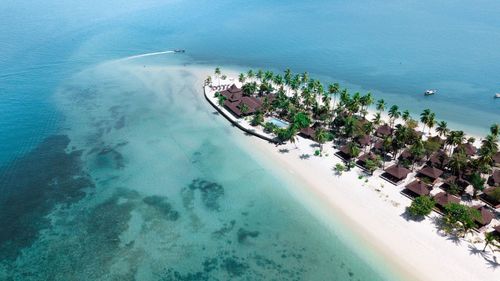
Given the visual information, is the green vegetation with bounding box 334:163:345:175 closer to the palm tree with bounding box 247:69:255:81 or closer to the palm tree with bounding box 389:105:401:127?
the palm tree with bounding box 389:105:401:127

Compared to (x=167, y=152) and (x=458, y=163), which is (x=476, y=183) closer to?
(x=458, y=163)

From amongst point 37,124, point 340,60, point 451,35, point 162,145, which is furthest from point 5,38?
point 451,35

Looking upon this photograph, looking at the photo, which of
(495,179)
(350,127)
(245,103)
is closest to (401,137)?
(350,127)

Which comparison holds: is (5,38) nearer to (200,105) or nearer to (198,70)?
(198,70)

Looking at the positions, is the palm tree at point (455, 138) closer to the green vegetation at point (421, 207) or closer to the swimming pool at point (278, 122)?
the green vegetation at point (421, 207)

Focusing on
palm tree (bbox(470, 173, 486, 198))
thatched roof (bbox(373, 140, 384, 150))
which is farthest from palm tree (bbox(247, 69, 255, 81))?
palm tree (bbox(470, 173, 486, 198))

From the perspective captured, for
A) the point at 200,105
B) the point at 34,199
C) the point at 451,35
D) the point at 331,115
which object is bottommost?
the point at 34,199
